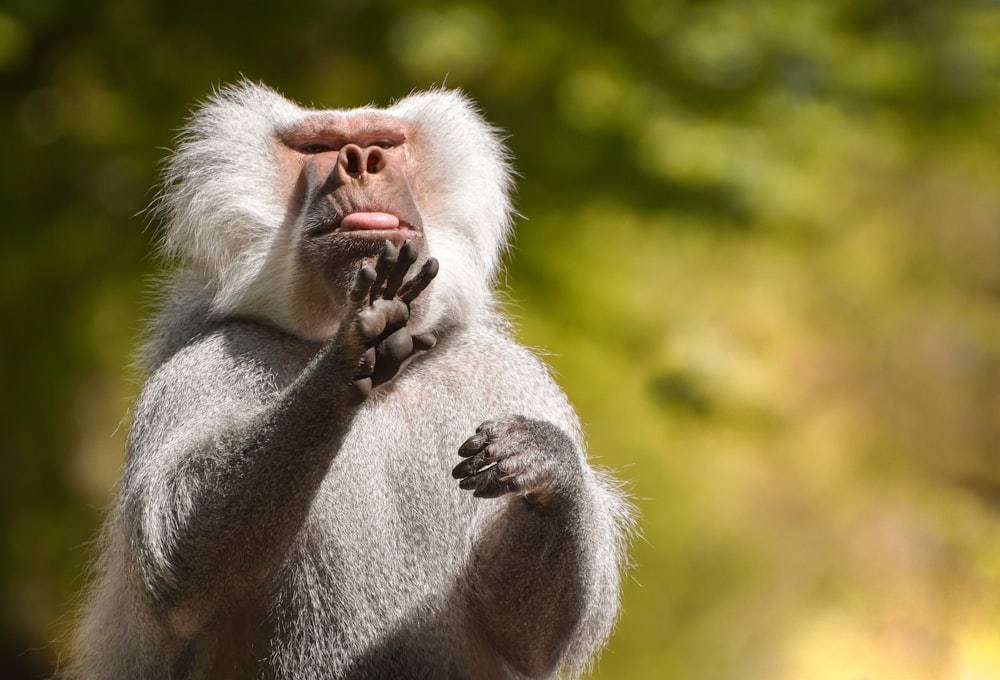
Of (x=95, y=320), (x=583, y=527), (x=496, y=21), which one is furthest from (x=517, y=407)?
(x=95, y=320)

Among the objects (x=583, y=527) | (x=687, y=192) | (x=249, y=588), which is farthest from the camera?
(x=687, y=192)

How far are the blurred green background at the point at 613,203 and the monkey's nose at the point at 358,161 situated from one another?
2.58 metres

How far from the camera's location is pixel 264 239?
4.37 m

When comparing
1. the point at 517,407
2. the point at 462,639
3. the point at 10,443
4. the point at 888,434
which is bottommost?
the point at 10,443

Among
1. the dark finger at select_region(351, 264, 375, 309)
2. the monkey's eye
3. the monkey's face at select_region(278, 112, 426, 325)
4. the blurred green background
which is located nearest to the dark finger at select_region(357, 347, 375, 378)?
the dark finger at select_region(351, 264, 375, 309)

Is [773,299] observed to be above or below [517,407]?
below

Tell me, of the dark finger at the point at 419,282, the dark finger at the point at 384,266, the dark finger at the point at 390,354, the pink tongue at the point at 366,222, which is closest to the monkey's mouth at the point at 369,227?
the pink tongue at the point at 366,222

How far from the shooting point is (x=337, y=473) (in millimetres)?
3998

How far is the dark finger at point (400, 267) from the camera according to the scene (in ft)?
11.8

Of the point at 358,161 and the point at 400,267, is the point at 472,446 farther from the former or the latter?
the point at 358,161

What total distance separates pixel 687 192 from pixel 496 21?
4.99 feet

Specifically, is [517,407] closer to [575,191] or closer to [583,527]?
[583,527]

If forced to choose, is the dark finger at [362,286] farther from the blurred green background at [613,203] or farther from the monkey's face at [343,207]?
the blurred green background at [613,203]

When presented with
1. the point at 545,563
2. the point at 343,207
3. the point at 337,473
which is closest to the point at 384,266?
the point at 343,207
